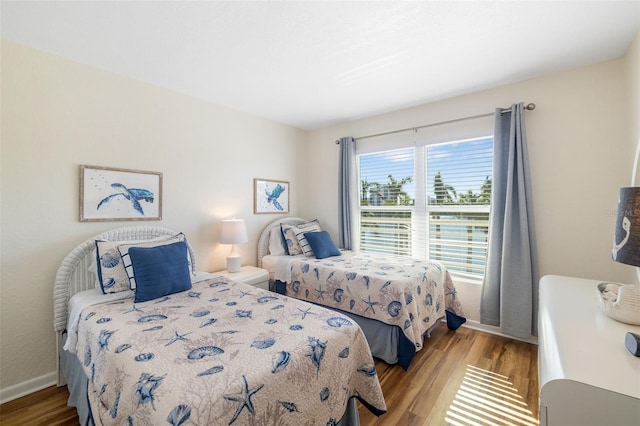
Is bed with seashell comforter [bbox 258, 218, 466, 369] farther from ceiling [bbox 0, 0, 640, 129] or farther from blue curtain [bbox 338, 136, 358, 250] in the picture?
ceiling [bbox 0, 0, 640, 129]

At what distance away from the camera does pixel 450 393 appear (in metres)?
1.89

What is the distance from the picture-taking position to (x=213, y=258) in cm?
307

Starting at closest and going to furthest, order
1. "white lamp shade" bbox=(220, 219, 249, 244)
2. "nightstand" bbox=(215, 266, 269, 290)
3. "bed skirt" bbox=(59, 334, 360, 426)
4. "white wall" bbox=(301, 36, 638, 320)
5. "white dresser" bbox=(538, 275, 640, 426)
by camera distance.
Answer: "white dresser" bbox=(538, 275, 640, 426), "bed skirt" bbox=(59, 334, 360, 426), "white wall" bbox=(301, 36, 638, 320), "nightstand" bbox=(215, 266, 269, 290), "white lamp shade" bbox=(220, 219, 249, 244)

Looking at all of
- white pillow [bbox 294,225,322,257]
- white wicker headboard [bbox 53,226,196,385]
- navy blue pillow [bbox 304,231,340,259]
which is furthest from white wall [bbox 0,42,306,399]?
navy blue pillow [bbox 304,231,340,259]

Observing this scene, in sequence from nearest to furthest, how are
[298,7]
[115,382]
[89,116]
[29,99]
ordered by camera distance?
[115,382]
[298,7]
[29,99]
[89,116]

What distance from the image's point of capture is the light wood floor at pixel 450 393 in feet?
5.50

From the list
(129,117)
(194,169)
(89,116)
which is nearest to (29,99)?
(89,116)

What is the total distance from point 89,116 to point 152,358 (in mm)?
2140

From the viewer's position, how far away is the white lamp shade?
291cm

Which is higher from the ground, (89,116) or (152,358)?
(89,116)

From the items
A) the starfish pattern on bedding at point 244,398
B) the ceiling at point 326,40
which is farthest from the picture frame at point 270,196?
the starfish pattern on bedding at point 244,398

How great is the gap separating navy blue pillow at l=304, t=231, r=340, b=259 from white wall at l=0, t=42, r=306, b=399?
1159mm

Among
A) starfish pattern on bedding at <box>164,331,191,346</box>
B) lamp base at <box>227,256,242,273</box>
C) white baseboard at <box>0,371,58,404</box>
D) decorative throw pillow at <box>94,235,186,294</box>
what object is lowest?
white baseboard at <box>0,371,58,404</box>

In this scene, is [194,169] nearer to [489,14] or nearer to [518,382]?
[489,14]
